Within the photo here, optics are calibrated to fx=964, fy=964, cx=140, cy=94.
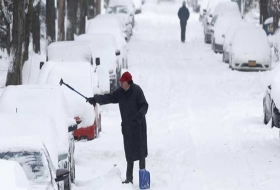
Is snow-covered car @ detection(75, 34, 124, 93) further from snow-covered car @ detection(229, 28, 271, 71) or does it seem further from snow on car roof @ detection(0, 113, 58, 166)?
snow on car roof @ detection(0, 113, 58, 166)

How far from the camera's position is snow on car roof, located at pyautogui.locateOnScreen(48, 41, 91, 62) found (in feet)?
83.8

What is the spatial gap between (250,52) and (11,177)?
2694 centimetres

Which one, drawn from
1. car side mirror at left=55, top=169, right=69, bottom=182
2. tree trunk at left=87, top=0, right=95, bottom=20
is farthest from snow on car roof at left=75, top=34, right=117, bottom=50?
tree trunk at left=87, top=0, right=95, bottom=20

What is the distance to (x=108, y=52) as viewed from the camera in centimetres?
2858

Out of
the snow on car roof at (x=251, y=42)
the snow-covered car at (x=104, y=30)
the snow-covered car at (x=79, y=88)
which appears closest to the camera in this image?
the snow-covered car at (x=79, y=88)

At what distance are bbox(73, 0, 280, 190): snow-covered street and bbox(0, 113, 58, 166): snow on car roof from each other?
2.21m

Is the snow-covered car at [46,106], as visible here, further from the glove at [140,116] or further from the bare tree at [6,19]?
the bare tree at [6,19]

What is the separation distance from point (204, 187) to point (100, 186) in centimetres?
158

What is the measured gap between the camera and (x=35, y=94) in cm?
1559

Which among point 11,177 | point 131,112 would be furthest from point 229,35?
point 11,177

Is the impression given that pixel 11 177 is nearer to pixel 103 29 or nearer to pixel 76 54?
pixel 76 54

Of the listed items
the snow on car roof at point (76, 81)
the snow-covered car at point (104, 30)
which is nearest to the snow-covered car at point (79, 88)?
the snow on car roof at point (76, 81)

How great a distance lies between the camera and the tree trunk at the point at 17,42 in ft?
79.5

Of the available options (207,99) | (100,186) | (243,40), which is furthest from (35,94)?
(243,40)
